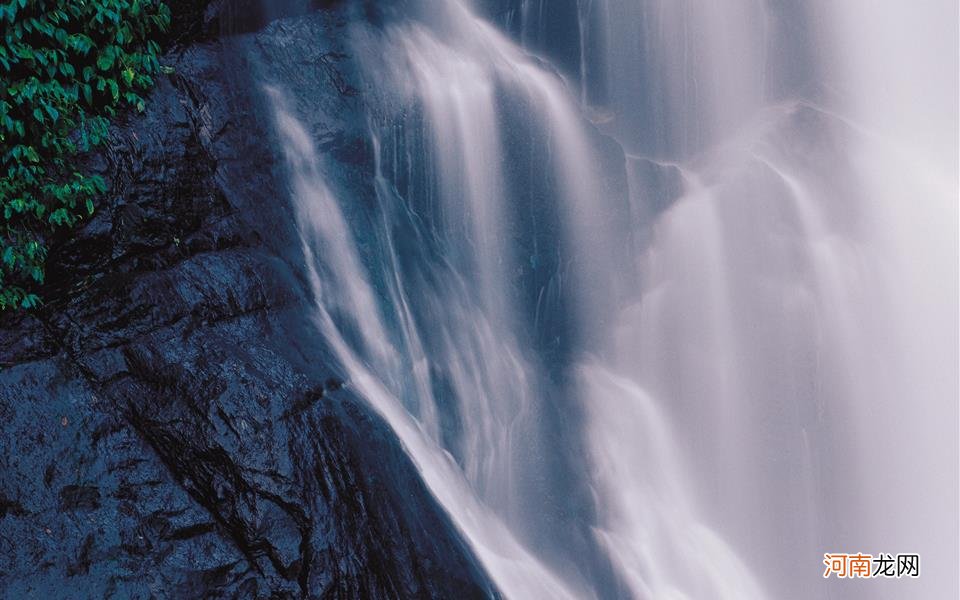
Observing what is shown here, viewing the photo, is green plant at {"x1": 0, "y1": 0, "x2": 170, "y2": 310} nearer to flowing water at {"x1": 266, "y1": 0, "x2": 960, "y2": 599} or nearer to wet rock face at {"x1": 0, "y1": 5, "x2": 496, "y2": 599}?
wet rock face at {"x1": 0, "y1": 5, "x2": 496, "y2": 599}

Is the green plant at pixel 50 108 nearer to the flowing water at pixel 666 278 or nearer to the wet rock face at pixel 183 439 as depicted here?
the wet rock face at pixel 183 439

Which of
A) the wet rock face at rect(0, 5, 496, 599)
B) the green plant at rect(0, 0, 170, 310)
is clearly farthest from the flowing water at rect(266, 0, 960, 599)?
the green plant at rect(0, 0, 170, 310)

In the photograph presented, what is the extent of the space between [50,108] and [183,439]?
2840mm

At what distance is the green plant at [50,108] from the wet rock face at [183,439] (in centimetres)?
19

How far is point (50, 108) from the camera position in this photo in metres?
5.76

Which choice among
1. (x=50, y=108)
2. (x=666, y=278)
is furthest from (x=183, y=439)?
(x=666, y=278)

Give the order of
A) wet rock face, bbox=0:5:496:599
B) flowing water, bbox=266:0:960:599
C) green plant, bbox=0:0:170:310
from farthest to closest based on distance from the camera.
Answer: flowing water, bbox=266:0:960:599
green plant, bbox=0:0:170:310
wet rock face, bbox=0:5:496:599

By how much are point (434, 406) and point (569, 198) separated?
3724mm

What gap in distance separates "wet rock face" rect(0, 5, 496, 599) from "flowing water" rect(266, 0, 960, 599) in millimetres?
920

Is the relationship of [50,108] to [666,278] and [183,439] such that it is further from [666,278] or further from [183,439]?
[666,278]

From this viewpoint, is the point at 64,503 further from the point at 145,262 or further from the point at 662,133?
the point at 662,133

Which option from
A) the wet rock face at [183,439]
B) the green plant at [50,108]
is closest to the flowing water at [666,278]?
the wet rock face at [183,439]

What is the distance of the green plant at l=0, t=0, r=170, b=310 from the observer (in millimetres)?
5570

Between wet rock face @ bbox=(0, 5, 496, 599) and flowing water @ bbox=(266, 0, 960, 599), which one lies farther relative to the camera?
flowing water @ bbox=(266, 0, 960, 599)
